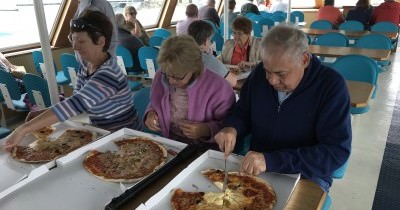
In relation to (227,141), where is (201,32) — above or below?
above

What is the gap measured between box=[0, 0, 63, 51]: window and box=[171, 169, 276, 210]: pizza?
4.04 metres

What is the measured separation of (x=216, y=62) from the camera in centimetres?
250

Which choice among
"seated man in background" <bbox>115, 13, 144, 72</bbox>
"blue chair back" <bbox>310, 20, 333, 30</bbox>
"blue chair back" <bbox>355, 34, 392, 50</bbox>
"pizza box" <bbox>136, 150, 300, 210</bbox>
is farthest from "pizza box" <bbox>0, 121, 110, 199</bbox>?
"blue chair back" <bbox>310, 20, 333, 30</bbox>

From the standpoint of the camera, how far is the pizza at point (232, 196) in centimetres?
117

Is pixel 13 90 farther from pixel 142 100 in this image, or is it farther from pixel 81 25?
pixel 81 25

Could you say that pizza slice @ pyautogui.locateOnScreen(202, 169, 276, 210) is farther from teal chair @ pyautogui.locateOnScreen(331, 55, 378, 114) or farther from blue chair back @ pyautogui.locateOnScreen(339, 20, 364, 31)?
blue chair back @ pyautogui.locateOnScreen(339, 20, 364, 31)

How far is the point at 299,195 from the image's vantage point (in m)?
1.21

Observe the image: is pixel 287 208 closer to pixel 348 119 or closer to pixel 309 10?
pixel 348 119

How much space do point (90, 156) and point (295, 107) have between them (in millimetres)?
961

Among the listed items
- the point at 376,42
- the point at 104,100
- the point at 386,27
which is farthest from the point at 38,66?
the point at 386,27

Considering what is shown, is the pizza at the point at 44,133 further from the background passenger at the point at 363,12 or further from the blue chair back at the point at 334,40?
the background passenger at the point at 363,12

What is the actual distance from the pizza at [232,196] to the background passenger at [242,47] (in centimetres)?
213

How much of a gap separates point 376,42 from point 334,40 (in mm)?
563

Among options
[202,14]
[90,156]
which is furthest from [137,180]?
[202,14]
